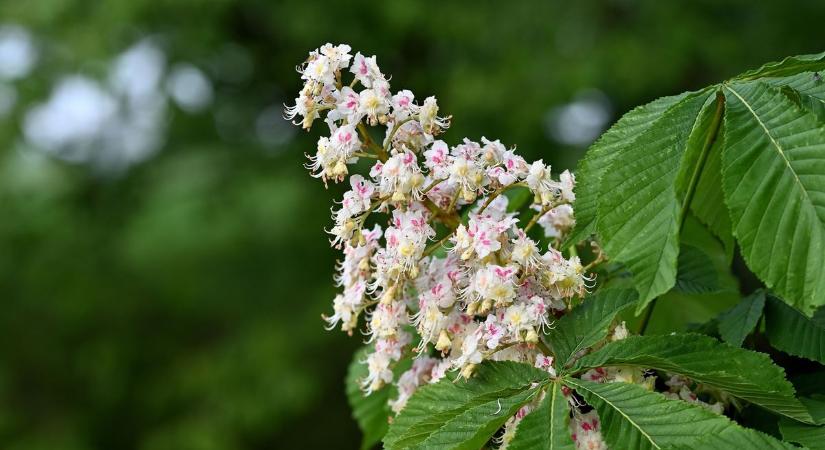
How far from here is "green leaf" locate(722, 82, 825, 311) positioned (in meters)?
0.77

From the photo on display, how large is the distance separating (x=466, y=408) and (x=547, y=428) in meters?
0.08

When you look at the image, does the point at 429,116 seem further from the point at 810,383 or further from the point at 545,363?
the point at 810,383

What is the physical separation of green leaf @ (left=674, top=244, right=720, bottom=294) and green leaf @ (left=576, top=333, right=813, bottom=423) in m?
0.24

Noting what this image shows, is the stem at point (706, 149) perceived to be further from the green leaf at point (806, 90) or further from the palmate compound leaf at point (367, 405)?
the palmate compound leaf at point (367, 405)

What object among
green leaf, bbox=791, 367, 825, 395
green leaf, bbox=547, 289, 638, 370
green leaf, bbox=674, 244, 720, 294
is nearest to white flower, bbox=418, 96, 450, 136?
green leaf, bbox=547, 289, 638, 370

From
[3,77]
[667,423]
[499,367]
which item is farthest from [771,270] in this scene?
[3,77]

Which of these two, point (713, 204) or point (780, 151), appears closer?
point (780, 151)

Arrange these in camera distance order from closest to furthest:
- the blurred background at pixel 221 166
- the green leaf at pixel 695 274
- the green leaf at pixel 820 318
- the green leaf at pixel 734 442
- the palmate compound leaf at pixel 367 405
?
1. the green leaf at pixel 734 442
2. the green leaf at pixel 820 318
3. the green leaf at pixel 695 274
4. the palmate compound leaf at pixel 367 405
5. the blurred background at pixel 221 166

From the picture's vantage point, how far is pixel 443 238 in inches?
39.1

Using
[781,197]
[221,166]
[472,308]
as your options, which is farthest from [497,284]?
[221,166]

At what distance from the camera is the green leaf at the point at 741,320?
1.00 m

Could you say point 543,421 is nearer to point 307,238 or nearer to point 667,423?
point 667,423

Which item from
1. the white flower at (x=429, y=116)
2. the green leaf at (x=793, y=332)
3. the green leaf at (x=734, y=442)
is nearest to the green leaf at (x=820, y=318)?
the green leaf at (x=793, y=332)

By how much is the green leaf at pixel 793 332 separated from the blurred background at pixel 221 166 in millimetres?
3990
